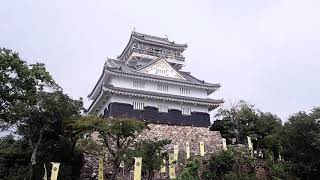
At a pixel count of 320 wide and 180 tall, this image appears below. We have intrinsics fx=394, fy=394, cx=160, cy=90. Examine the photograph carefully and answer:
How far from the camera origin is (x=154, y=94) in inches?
1265

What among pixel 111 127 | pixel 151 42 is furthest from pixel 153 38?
pixel 111 127

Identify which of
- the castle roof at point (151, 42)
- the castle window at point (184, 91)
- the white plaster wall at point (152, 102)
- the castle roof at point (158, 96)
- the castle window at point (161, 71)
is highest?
the castle roof at point (151, 42)

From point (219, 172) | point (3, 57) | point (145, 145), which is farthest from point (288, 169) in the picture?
point (3, 57)

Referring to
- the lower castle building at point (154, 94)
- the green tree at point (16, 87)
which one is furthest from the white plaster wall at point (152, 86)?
the green tree at point (16, 87)

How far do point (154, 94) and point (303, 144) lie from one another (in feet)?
41.6

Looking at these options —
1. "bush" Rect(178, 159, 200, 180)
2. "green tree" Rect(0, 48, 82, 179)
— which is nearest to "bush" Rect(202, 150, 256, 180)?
"bush" Rect(178, 159, 200, 180)

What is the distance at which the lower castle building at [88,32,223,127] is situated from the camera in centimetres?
3167

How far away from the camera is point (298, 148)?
24.2 m

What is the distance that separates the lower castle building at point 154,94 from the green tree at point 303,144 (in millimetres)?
10037

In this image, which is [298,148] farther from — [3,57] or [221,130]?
[3,57]

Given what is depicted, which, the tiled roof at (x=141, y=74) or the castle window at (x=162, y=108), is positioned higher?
the tiled roof at (x=141, y=74)

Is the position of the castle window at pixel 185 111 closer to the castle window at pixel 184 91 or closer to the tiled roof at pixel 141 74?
the castle window at pixel 184 91

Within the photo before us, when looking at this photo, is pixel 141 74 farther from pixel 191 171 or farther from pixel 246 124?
pixel 191 171

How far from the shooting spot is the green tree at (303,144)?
77.0 feet
